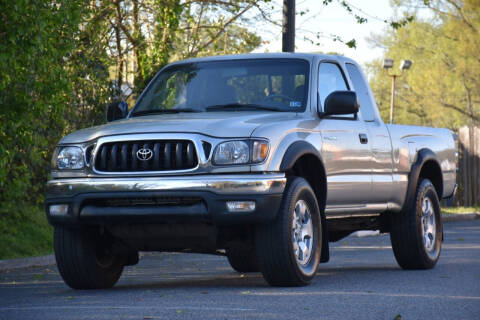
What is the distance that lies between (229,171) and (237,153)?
153 millimetres

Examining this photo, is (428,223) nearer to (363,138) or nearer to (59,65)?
(363,138)

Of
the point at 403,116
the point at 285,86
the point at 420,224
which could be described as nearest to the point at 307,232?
the point at 285,86

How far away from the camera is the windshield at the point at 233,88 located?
9.62 meters

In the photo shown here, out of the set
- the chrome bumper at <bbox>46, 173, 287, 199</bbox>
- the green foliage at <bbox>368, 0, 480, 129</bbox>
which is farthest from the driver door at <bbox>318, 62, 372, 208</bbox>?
the green foliage at <bbox>368, 0, 480, 129</bbox>

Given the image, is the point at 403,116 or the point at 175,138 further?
the point at 403,116

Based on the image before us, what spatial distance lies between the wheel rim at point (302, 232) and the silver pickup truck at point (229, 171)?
1 cm

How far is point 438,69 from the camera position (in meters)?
56.0

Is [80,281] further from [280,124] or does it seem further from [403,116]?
[403,116]

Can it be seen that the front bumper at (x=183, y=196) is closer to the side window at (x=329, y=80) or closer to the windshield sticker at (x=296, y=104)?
the windshield sticker at (x=296, y=104)

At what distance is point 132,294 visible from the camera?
870cm

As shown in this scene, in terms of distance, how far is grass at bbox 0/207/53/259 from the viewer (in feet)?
47.6

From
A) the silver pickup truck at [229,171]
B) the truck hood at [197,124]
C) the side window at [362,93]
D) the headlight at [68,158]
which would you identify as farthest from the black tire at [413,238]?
the headlight at [68,158]

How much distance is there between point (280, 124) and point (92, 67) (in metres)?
10.1

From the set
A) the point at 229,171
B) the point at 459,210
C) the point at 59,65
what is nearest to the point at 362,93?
the point at 229,171
